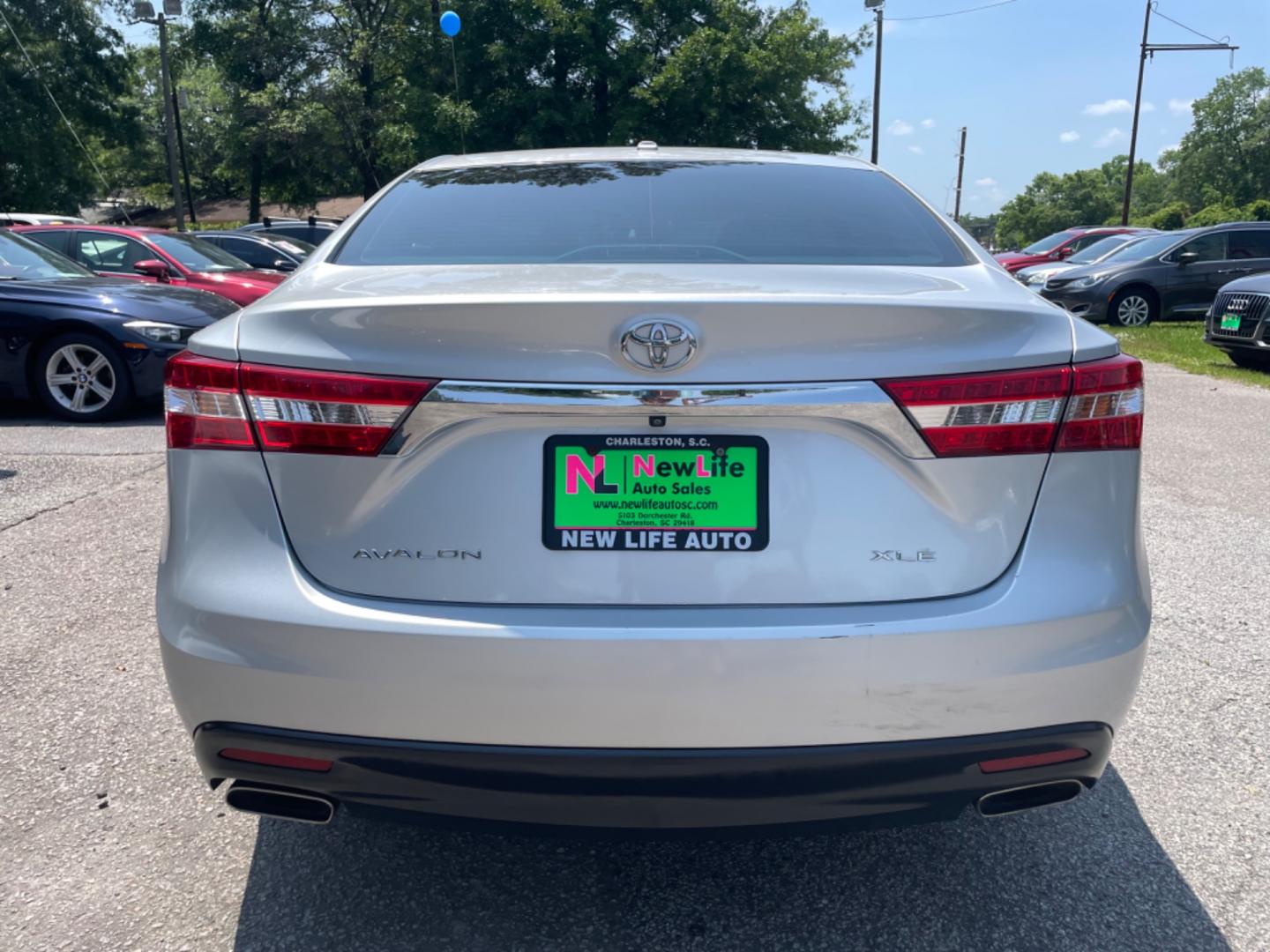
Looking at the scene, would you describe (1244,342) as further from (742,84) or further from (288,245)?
(742,84)

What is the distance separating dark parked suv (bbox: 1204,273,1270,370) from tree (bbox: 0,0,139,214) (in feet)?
116

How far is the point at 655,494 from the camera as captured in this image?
5.98 feet

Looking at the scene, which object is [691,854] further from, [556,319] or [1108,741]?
[556,319]

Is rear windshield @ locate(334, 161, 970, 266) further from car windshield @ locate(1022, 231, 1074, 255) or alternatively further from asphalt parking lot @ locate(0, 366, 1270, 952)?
car windshield @ locate(1022, 231, 1074, 255)

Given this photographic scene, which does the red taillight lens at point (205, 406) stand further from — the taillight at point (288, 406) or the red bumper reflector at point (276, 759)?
the red bumper reflector at point (276, 759)

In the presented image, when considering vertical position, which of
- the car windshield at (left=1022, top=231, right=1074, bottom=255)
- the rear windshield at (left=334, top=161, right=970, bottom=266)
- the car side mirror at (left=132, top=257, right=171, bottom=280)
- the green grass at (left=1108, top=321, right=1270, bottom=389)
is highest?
the rear windshield at (left=334, top=161, right=970, bottom=266)

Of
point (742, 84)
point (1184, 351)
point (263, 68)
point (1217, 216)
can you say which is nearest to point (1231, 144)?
point (1217, 216)

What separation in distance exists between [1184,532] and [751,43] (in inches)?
1131

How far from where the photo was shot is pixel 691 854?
8.28ft

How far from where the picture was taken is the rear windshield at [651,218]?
238cm

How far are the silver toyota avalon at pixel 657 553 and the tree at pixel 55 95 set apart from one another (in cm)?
3878

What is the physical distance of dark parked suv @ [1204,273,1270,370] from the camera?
1059 cm

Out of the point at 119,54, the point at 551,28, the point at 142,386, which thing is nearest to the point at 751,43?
the point at 551,28

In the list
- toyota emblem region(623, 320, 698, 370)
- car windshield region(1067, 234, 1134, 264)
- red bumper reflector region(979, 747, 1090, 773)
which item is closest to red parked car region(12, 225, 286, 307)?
toyota emblem region(623, 320, 698, 370)
